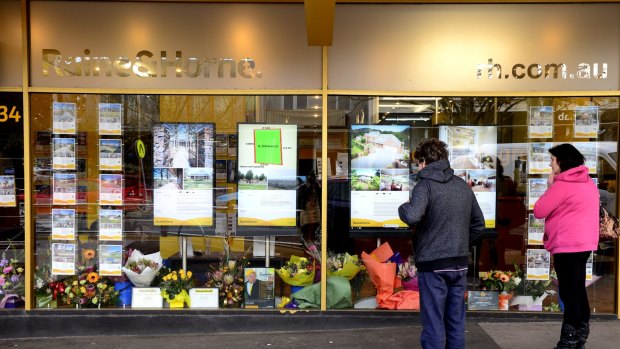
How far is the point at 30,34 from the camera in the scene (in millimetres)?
5496

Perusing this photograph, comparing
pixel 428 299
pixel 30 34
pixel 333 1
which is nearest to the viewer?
pixel 428 299

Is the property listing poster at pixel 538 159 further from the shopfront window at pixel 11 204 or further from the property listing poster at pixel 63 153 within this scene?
the shopfront window at pixel 11 204

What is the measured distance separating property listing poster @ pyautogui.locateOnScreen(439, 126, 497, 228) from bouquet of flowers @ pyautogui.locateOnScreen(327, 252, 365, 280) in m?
1.37

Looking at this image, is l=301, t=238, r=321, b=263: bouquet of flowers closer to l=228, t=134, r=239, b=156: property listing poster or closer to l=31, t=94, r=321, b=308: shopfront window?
l=31, t=94, r=321, b=308: shopfront window

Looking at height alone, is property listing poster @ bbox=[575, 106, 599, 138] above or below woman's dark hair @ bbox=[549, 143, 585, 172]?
above

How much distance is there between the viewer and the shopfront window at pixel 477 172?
5648 millimetres

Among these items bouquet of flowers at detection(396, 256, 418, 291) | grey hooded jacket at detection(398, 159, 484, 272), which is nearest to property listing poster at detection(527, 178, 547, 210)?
bouquet of flowers at detection(396, 256, 418, 291)

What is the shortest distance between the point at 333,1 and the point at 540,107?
238cm

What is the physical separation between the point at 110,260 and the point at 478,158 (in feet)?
12.4

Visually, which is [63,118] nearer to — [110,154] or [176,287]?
[110,154]

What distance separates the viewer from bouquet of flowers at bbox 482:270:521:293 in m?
5.80

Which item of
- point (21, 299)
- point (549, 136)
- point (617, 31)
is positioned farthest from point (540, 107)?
point (21, 299)

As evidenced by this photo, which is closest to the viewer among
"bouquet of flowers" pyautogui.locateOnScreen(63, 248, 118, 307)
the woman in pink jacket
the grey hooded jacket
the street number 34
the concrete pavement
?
the grey hooded jacket

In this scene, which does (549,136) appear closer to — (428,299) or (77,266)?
(428,299)
